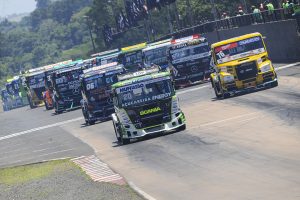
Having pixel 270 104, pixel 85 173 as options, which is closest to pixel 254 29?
pixel 270 104

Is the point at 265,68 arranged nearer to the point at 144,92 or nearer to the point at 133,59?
the point at 144,92

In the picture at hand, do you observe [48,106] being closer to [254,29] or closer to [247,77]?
[254,29]

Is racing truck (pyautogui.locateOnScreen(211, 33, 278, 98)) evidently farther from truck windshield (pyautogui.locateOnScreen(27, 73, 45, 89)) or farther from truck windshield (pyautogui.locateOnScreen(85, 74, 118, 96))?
truck windshield (pyautogui.locateOnScreen(27, 73, 45, 89))

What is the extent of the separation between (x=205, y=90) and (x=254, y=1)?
35.5 meters

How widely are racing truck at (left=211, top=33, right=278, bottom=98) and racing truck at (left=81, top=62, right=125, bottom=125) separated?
19.4 ft

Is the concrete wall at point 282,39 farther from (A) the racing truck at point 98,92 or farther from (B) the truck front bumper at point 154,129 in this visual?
(B) the truck front bumper at point 154,129

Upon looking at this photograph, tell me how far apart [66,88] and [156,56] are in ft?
19.7

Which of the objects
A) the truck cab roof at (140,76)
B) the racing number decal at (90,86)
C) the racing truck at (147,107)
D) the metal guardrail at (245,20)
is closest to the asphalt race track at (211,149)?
the racing truck at (147,107)

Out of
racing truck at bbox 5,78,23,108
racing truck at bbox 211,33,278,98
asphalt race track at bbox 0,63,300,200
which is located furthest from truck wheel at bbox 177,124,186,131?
racing truck at bbox 5,78,23,108

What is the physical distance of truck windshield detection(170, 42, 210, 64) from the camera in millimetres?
48469

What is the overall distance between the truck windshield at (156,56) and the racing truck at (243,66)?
17.0 metres

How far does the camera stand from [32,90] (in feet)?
243

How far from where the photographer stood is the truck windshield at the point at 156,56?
54400mm

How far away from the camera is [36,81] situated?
240ft
